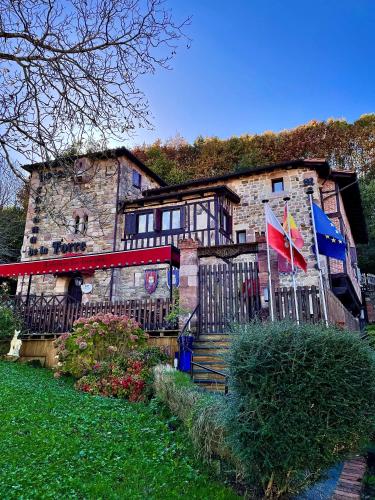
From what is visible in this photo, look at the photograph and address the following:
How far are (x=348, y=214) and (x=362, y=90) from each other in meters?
13.1

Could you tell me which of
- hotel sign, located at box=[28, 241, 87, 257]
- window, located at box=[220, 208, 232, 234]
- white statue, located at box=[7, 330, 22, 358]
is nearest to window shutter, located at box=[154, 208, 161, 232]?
window, located at box=[220, 208, 232, 234]

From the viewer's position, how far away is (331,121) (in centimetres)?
3269

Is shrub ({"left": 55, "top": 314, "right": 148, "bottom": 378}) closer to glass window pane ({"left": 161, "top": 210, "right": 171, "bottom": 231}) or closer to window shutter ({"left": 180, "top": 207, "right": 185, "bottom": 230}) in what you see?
window shutter ({"left": 180, "top": 207, "right": 185, "bottom": 230})

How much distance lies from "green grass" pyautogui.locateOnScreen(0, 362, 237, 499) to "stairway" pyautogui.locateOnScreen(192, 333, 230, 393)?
70.9 inches

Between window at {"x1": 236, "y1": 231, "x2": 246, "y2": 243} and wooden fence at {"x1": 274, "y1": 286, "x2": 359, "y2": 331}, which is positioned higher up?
window at {"x1": 236, "y1": 231, "x2": 246, "y2": 243}

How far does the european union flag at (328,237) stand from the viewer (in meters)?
9.93

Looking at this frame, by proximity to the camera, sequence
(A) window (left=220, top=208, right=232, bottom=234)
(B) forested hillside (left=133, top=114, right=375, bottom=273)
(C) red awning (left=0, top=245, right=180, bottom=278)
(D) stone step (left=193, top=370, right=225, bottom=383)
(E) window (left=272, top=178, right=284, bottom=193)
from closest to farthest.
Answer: (D) stone step (left=193, top=370, right=225, bottom=383)
(C) red awning (left=0, top=245, right=180, bottom=278)
(A) window (left=220, top=208, right=232, bottom=234)
(E) window (left=272, top=178, right=284, bottom=193)
(B) forested hillside (left=133, top=114, right=375, bottom=273)

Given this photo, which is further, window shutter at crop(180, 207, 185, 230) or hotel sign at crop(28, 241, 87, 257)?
hotel sign at crop(28, 241, 87, 257)

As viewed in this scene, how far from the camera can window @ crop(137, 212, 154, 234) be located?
18.4m

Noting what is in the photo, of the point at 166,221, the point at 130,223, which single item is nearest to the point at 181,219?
the point at 166,221

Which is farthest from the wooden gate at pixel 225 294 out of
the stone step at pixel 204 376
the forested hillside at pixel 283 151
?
the forested hillside at pixel 283 151

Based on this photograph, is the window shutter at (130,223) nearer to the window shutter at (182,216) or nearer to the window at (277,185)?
the window shutter at (182,216)

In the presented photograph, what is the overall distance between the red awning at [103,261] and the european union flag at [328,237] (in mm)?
4522

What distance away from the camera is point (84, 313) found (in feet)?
35.0
